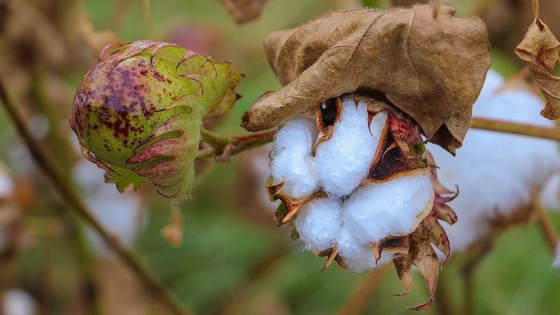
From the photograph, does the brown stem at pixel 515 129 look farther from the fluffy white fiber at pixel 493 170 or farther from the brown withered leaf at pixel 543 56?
Answer: the fluffy white fiber at pixel 493 170

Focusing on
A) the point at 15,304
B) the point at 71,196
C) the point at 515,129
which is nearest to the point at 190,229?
the point at 15,304

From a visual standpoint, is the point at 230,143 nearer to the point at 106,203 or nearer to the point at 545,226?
the point at 545,226

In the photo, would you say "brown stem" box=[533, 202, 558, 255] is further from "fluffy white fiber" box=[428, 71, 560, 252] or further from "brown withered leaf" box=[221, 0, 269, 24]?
"brown withered leaf" box=[221, 0, 269, 24]

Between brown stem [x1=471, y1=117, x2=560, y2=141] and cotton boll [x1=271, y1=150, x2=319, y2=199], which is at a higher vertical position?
cotton boll [x1=271, y1=150, x2=319, y2=199]

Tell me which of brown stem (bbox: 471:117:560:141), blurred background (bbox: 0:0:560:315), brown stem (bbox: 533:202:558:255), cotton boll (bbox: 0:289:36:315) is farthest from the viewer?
cotton boll (bbox: 0:289:36:315)

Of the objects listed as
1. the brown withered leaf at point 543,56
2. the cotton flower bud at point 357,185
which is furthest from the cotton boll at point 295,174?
the brown withered leaf at point 543,56

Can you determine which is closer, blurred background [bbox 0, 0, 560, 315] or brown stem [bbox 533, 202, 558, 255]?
brown stem [bbox 533, 202, 558, 255]

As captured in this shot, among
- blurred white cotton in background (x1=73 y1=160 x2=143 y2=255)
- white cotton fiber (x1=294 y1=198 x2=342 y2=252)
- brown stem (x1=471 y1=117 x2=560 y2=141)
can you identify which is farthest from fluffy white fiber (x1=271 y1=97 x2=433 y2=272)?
blurred white cotton in background (x1=73 y1=160 x2=143 y2=255)

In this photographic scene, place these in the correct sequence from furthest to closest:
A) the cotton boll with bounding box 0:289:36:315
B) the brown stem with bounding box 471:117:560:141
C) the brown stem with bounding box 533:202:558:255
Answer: the cotton boll with bounding box 0:289:36:315, the brown stem with bounding box 533:202:558:255, the brown stem with bounding box 471:117:560:141
